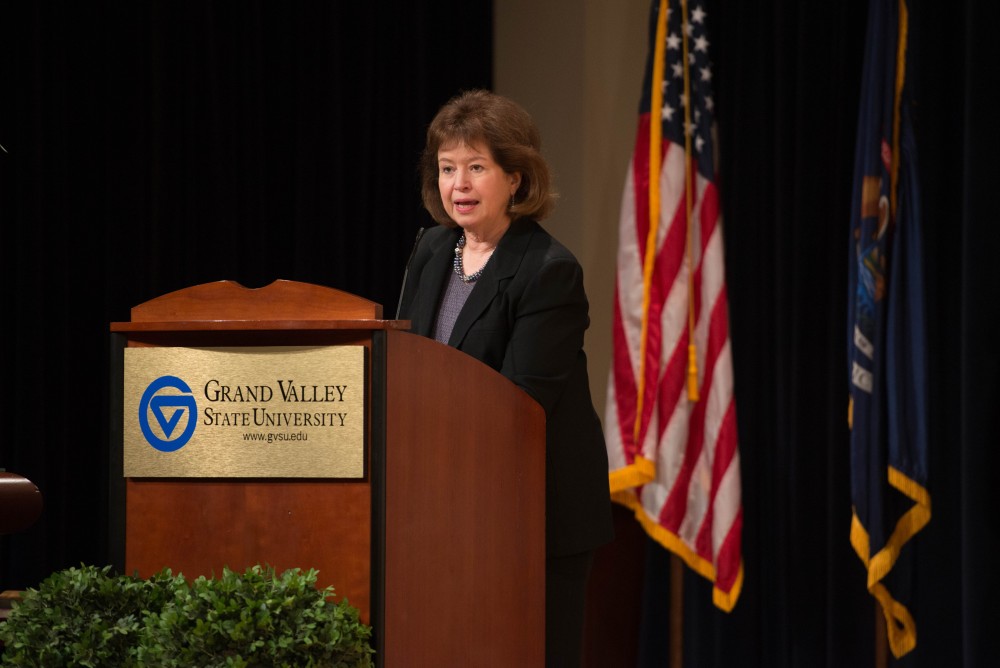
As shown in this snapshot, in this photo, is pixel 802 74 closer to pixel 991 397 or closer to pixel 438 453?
pixel 991 397

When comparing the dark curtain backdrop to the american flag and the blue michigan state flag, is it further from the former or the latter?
the american flag

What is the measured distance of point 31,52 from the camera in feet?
13.9

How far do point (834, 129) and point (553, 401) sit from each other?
221cm

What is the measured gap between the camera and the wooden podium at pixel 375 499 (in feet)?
5.74

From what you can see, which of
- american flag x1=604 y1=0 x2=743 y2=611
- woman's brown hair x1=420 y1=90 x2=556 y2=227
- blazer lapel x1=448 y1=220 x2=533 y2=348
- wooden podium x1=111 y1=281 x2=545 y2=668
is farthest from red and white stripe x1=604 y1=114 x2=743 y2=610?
wooden podium x1=111 y1=281 x2=545 y2=668

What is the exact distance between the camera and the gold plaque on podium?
1759 mm

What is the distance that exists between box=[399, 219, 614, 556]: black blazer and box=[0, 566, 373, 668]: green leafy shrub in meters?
0.54

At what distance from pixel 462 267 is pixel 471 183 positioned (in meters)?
0.18

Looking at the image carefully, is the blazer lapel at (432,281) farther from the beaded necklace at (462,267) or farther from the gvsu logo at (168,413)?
the gvsu logo at (168,413)

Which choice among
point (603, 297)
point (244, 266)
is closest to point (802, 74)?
point (603, 297)

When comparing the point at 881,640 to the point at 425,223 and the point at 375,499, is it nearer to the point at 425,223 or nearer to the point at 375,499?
the point at 425,223

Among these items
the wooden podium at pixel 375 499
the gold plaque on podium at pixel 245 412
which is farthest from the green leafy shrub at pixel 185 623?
the gold plaque on podium at pixel 245 412

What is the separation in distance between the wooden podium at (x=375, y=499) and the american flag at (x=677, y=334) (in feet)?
6.85

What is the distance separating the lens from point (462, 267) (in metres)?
2.29
